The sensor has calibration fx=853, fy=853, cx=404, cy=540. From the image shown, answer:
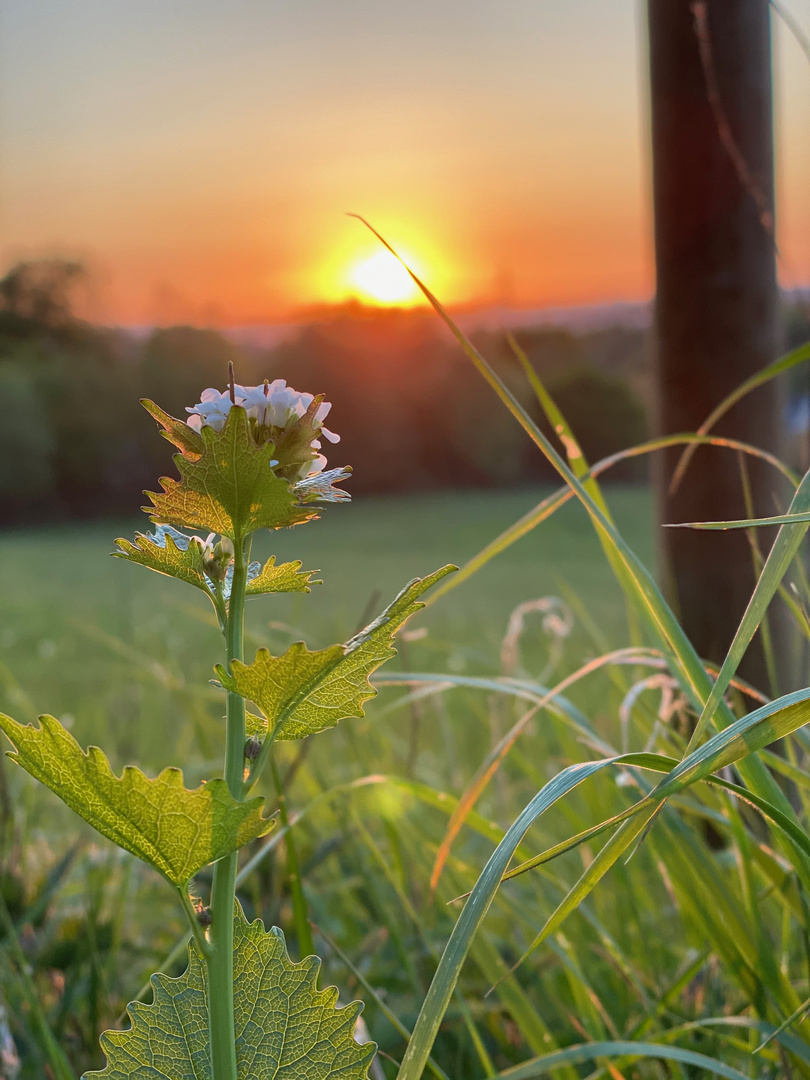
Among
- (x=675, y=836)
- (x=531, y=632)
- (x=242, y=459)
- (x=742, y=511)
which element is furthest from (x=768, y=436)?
(x=531, y=632)

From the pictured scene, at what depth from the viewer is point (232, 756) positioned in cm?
21

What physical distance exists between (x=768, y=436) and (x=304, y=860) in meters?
0.60

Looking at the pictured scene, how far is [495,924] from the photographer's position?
766 mm

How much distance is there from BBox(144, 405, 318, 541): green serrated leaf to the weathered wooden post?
0.68 meters

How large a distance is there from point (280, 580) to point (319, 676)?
41 mm

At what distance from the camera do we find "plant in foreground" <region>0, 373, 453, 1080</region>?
194mm

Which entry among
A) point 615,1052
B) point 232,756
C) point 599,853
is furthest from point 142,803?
point 615,1052

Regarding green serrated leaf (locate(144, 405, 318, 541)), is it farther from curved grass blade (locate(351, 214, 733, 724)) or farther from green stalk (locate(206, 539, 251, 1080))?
curved grass blade (locate(351, 214, 733, 724))

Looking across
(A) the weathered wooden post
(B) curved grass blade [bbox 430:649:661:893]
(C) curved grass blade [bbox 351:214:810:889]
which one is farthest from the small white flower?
(A) the weathered wooden post

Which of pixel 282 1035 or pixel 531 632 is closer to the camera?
pixel 282 1035

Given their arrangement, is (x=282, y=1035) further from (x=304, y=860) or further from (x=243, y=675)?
(x=304, y=860)

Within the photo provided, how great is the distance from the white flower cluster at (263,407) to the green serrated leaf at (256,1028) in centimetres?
14

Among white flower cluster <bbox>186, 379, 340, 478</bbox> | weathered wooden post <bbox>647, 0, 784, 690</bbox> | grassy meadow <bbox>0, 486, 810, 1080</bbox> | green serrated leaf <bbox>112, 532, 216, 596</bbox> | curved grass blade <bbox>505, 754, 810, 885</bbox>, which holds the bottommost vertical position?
grassy meadow <bbox>0, 486, 810, 1080</bbox>

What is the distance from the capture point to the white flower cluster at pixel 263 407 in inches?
8.3
